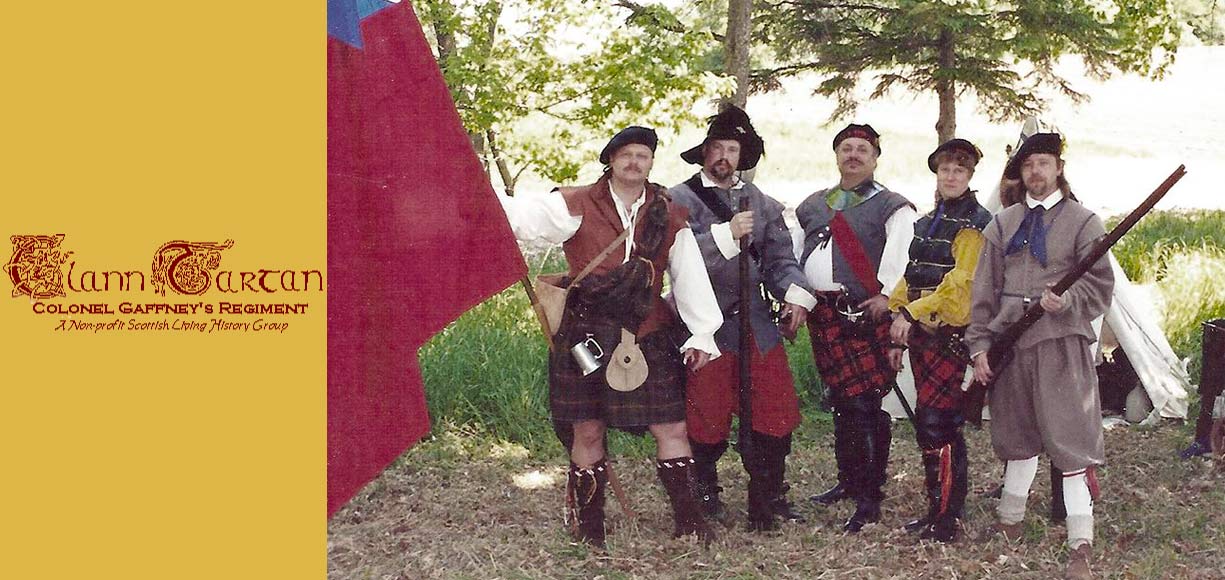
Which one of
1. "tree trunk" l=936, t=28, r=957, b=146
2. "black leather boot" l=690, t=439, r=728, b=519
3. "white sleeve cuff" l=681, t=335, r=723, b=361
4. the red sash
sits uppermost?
"tree trunk" l=936, t=28, r=957, b=146

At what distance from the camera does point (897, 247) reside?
4.95 meters

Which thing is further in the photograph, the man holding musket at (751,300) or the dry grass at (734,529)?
the man holding musket at (751,300)

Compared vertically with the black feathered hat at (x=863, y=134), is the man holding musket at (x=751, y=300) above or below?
below

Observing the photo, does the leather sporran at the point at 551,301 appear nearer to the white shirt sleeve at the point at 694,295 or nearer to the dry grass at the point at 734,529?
the white shirt sleeve at the point at 694,295

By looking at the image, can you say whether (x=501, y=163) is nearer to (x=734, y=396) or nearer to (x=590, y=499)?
(x=734, y=396)

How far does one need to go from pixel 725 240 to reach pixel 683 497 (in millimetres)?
1066

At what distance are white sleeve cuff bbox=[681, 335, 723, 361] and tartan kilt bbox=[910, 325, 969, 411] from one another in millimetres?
863

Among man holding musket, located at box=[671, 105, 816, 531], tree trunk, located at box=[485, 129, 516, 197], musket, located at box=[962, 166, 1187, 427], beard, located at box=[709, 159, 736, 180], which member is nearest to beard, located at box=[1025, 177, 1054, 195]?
musket, located at box=[962, 166, 1187, 427]

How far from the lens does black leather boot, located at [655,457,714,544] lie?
15.6ft

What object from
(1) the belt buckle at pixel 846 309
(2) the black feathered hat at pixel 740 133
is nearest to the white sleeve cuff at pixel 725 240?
(2) the black feathered hat at pixel 740 133

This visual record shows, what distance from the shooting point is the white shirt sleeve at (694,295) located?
4.67 metres
